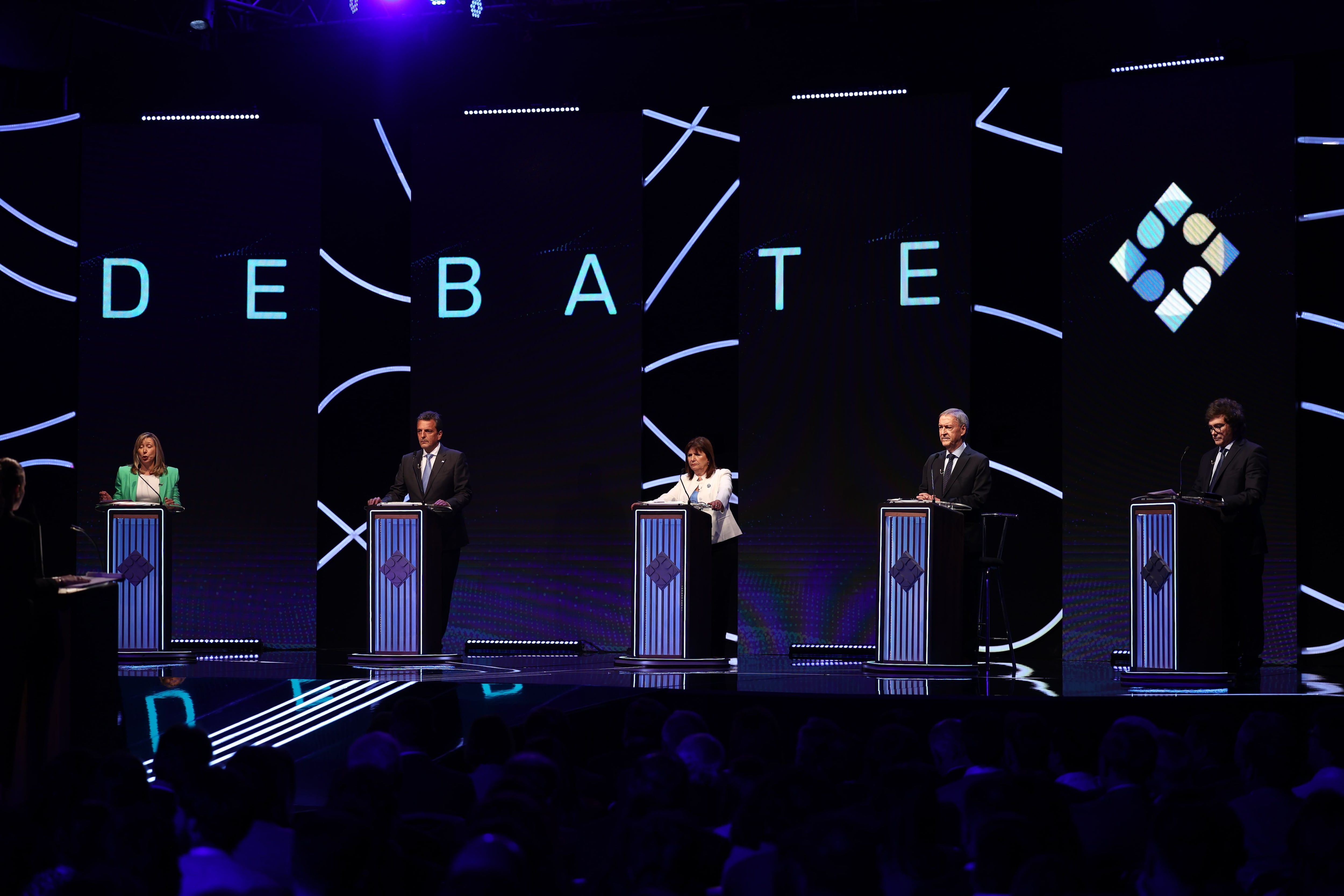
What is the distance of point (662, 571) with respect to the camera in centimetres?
782

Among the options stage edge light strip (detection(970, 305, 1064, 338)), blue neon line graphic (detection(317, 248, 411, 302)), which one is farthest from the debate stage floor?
blue neon line graphic (detection(317, 248, 411, 302))

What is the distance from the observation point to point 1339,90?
28.0ft

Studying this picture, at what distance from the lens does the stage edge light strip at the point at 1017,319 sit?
29.9 feet

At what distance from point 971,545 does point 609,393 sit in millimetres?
2844

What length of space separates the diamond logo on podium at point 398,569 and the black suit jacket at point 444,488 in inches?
10.3

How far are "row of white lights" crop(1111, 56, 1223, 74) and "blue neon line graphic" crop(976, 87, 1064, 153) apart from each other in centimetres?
56

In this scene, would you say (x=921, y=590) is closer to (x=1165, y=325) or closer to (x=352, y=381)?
(x=1165, y=325)

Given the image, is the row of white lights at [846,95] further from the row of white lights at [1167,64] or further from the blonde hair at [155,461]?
the blonde hair at [155,461]

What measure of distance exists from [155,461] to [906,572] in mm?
4356

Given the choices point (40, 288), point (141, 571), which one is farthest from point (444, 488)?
point (40, 288)

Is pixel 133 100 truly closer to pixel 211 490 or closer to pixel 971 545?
pixel 211 490

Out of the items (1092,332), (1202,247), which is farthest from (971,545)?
(1202,247)

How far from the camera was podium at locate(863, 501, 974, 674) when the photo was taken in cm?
750

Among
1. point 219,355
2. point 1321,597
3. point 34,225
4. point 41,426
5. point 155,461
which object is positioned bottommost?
point 1321,597
